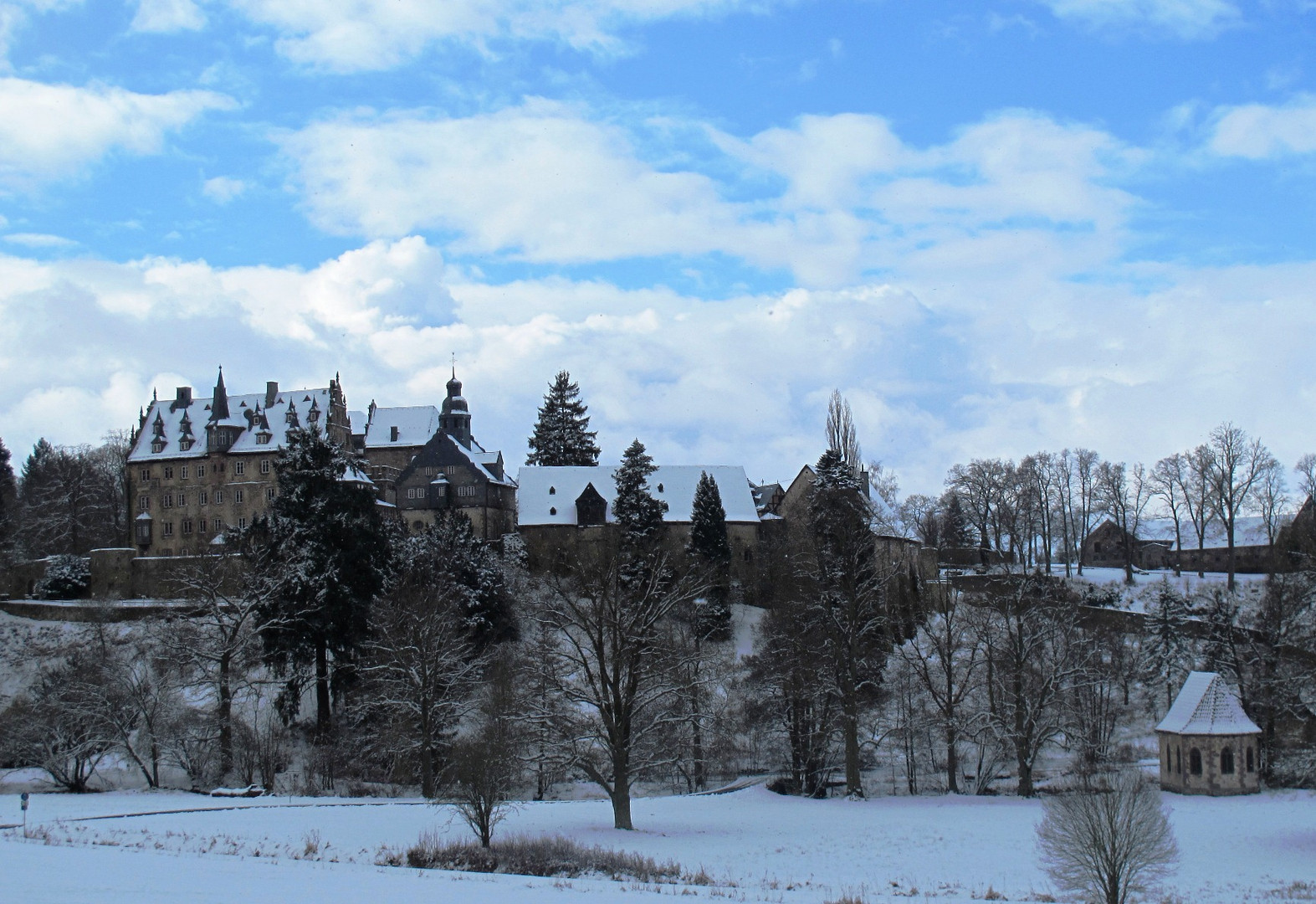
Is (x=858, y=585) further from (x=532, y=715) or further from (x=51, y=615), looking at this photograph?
(x=51, y=615)

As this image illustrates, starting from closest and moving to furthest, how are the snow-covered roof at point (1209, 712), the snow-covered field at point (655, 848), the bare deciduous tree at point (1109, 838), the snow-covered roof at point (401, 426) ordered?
the snow-covered field at point (655, 848) → the bare deciduous tree at point (1109, 838) → the snow-covered roof at point (1209, 712) → the snow-covered roof at point (401, 426)

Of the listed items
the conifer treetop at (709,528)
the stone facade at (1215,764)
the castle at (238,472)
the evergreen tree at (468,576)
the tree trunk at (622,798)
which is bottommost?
the stone facade at (1215,764)

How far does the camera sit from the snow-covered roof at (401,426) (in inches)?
3123

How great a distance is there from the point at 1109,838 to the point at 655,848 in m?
10.0

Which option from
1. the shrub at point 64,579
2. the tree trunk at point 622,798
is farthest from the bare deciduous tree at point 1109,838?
the shrub at point 64,579

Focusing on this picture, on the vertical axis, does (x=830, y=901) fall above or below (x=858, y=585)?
below

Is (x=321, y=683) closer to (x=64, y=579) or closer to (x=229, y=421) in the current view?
(x=64, y=579)

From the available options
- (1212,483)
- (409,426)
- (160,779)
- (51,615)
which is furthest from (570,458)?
(160,779)

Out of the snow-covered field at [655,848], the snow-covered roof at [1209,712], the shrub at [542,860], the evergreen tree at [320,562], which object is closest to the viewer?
the snow-covered field at [655,848]

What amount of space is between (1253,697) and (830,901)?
29601 millimetres

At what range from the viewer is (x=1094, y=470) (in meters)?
84.1

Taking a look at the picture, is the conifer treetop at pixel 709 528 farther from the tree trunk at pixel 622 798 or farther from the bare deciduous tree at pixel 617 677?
the tree trunk at pixel 622 798

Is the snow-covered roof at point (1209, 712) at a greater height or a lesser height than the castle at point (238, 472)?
lesser

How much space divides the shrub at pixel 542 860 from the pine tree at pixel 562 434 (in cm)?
6387
